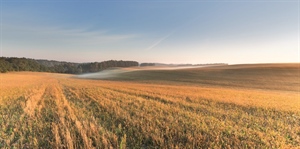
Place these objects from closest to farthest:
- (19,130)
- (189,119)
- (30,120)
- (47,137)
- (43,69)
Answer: (47,137) < (19,130) < (30,120) < (189,119) < (43,69)

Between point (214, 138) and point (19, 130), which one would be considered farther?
point (19, 130)

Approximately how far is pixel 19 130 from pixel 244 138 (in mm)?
7963

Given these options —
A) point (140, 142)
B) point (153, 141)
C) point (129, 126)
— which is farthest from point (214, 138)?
point (129, 126)

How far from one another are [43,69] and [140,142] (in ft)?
501

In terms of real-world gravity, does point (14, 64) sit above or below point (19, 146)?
above

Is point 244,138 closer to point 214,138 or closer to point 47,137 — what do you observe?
point 214,138

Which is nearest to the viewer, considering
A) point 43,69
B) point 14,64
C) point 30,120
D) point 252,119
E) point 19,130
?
point 19,130

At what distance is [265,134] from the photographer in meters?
5.68

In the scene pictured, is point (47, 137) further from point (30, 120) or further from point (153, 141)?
point (153, 141)

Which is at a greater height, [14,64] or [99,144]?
[14,64]

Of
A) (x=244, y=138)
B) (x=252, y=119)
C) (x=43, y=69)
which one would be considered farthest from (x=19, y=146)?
(x=43, y=69)

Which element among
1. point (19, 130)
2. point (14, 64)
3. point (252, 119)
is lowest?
point (252, 119)

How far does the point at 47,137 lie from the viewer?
16.3 ft

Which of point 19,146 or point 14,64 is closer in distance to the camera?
point 19,146
